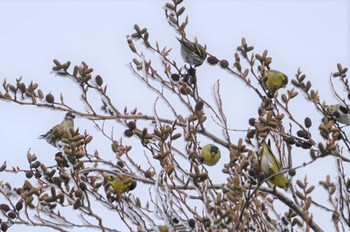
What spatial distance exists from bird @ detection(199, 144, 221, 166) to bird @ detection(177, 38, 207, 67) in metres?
0.99

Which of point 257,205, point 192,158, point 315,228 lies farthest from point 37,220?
point 315,228

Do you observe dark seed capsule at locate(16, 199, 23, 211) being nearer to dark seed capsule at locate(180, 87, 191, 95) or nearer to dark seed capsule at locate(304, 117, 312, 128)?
dark seed capsule at locate(180, 87, 191, 95)

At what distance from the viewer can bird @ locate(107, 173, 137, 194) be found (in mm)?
5766

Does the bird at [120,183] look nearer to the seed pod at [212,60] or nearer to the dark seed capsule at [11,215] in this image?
the dark seed capsule at [11,215]

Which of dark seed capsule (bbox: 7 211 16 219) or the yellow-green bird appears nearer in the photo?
dark seed capsule (bbox: 7 211 16 219)

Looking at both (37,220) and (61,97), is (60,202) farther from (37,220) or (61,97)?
(61,97)

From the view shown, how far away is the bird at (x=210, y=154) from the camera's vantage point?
20.3ft

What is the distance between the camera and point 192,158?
18.5ft

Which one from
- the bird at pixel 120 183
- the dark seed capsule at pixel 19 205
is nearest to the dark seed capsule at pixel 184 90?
the bird at pixel 120 183

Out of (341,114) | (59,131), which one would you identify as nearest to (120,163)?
(59,131)

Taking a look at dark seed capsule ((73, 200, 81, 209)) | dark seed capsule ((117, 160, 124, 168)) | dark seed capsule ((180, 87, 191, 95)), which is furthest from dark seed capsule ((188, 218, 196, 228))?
dark seed capsule ((180, 87, 191, 95))

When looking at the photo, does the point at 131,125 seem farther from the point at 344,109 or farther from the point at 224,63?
the point at 344,109

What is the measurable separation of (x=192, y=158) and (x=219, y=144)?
1048mm

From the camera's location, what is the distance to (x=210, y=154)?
618cm
